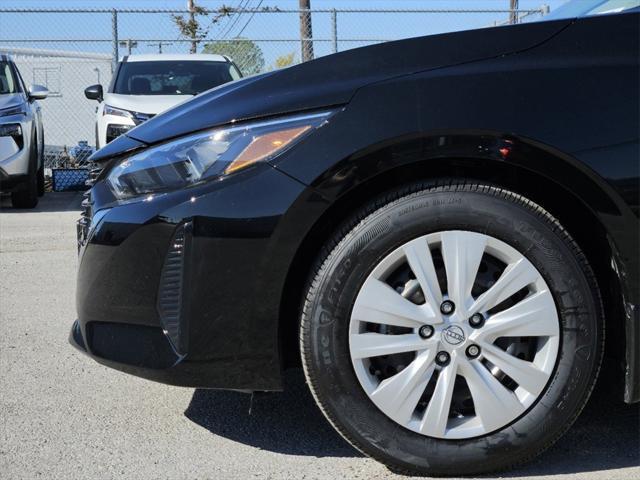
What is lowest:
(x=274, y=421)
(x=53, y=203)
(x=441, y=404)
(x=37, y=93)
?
(x=53, y=203)

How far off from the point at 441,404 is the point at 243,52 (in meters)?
11.9

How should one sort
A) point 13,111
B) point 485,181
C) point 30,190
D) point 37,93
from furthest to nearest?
point 37,93 → point 30,190 → point 13,111 → point 485,181

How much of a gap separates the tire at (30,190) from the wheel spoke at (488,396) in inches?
310

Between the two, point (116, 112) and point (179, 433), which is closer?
point (179, 433)

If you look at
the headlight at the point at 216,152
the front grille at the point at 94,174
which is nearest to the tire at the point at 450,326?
the headlight at the point at 216,152

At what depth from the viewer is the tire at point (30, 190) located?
31.0 ft

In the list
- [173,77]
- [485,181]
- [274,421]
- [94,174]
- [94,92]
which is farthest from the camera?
[94,92]

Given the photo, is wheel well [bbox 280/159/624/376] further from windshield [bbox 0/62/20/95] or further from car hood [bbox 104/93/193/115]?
windshield [bbox 0/62/20/95]

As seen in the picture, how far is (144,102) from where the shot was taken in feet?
31.6

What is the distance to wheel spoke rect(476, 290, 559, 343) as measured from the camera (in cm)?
244

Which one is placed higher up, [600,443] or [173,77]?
[173,77]

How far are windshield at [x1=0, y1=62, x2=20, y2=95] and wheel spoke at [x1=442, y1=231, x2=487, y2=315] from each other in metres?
8.21

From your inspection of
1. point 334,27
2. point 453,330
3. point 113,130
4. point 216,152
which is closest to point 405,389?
point 453,330

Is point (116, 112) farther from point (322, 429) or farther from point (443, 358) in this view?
point (443, 358)
